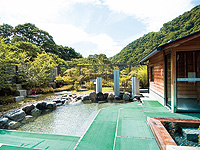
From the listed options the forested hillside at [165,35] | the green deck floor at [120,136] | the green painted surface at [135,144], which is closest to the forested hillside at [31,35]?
the forested hillside at [165,35]

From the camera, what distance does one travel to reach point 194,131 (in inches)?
102

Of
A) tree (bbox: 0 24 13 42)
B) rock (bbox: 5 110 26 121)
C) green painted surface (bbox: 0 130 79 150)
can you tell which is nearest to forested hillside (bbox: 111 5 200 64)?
rock (bbox: 5 110 26 121)

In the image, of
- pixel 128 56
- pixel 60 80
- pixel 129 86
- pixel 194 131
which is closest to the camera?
pixel 194 131

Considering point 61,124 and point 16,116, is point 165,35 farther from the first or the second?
point 16,116

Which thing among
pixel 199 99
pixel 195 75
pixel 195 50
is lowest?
pixel 199 99

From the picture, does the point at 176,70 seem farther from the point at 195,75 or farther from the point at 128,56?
the point at 128,56

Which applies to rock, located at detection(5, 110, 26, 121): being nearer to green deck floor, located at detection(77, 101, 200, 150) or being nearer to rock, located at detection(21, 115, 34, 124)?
rock, located at detection(21, 115, 34, 124)

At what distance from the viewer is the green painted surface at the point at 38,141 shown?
244 cm

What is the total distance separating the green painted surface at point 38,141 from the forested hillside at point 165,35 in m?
19.8

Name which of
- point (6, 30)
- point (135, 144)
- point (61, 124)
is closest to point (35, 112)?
point (61, 124)

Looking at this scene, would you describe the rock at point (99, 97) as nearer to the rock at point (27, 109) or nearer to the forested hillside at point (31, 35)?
the rock at point (27, 109)

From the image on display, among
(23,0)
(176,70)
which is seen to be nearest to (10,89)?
(23,0)

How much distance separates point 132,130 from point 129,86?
22.5 feet

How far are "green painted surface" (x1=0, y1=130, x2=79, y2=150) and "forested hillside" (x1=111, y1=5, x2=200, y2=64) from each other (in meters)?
19.8
